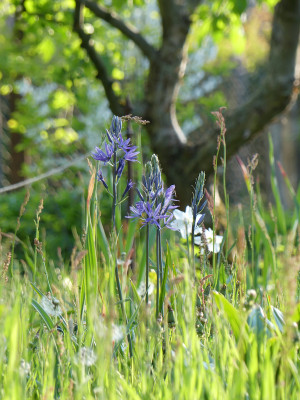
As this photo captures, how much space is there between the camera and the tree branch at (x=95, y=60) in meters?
4.69

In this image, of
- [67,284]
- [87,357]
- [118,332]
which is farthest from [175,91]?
[87,357]

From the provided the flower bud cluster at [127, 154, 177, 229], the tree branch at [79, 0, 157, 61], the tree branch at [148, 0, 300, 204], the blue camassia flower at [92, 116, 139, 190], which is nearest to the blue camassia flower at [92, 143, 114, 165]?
the blue camassia flower at [92, 116, 139, 190]

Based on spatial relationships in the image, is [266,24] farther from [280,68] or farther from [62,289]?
[62,289]

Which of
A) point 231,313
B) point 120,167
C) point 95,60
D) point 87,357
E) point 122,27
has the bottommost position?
point 87,357

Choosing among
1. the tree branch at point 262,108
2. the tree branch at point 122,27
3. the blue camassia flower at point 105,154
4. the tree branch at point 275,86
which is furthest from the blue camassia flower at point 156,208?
the tree branch at point 122,27

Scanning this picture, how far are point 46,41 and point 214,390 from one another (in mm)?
4690

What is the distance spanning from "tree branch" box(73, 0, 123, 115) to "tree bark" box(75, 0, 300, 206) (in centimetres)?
2

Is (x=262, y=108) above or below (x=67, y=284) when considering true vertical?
above

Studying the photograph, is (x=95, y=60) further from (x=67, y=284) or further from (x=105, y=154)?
(x=105, y=154)

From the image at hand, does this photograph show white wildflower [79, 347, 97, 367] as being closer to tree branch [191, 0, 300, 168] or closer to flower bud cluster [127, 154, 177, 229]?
flower bud cluster [127, 154, 177, 229]

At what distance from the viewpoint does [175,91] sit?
4727mm

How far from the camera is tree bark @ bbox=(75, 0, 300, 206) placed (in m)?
4.28

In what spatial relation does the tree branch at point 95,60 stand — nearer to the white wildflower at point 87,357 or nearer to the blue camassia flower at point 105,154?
the blue camassia flower at point 105,154

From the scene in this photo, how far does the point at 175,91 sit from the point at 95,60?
2.37ft
